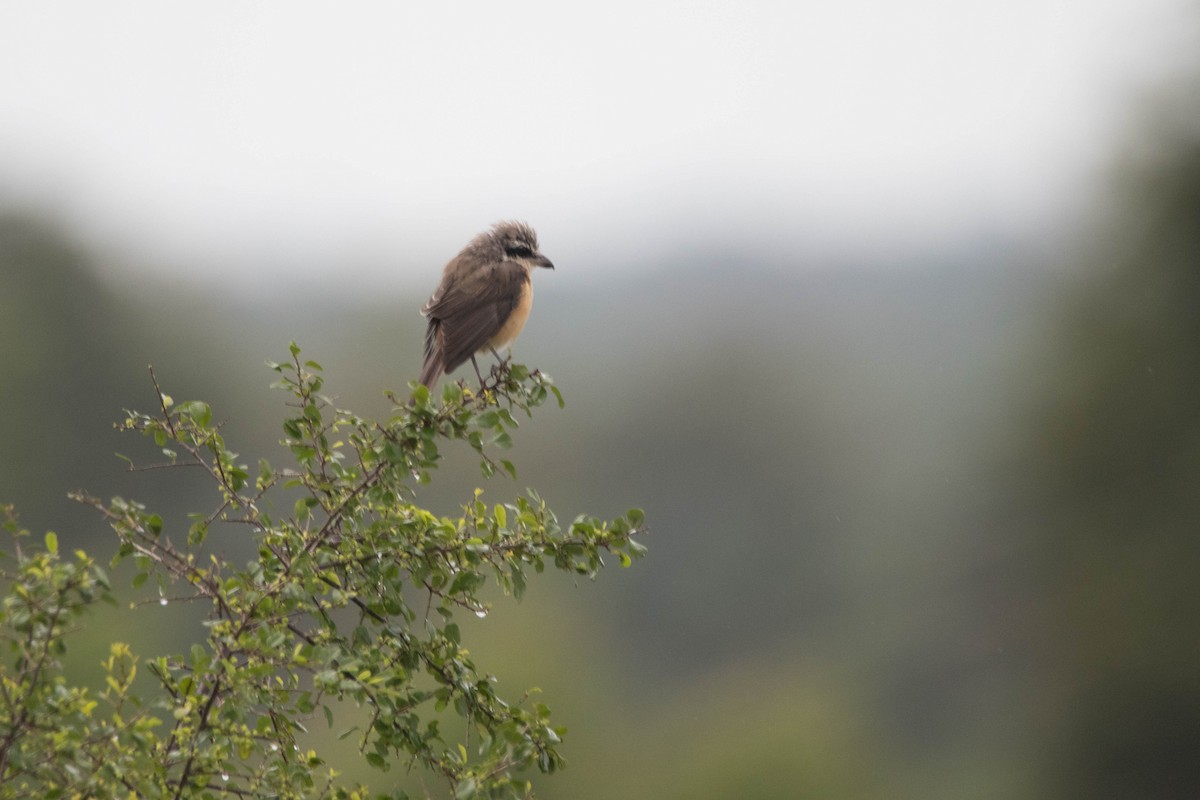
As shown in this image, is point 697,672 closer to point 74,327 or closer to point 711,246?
point 74,327

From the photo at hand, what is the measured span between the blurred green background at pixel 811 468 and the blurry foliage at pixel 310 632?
10766 millimetres

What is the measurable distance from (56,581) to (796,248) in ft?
327

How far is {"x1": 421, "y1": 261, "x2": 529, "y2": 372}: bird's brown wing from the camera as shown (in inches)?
304

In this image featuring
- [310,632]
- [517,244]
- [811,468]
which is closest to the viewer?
[310,632]

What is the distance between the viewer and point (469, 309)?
7965 millimetres

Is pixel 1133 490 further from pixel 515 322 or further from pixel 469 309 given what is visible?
pixel 469 309

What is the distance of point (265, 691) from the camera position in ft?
12.5

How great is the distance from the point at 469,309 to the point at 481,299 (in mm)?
131

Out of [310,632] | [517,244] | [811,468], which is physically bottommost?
[310,632]

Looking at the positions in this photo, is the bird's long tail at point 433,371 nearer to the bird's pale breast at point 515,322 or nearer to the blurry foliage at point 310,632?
the bird's pale breast at point 515,322

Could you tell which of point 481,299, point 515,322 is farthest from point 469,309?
point 515,322

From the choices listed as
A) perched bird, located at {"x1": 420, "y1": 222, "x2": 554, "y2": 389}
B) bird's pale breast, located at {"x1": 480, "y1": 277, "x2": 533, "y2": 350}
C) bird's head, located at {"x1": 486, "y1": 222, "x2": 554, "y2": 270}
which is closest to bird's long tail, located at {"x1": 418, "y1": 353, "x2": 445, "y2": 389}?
perched bird, located at {"x1": 420, "y1": 222, "x2": 554, "y2": 389}

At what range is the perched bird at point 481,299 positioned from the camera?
304 inches

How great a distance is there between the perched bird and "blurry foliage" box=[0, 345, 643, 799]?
129 inches
